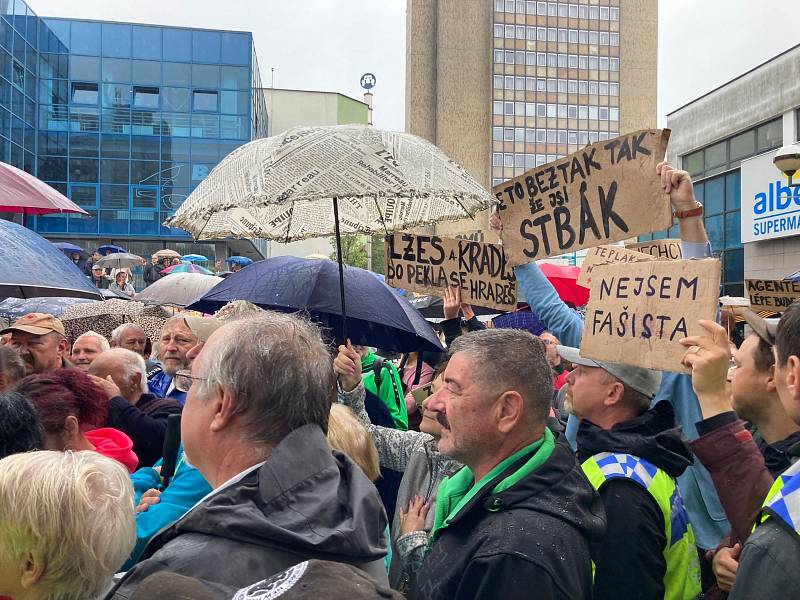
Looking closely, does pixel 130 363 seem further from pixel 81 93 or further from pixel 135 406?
pixel 81 93

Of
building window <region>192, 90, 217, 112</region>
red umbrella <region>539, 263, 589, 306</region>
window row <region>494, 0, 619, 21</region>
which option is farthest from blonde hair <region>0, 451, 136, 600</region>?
window row <region>494, 0, 619, 21</region>

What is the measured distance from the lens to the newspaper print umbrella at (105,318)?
23.5 ft

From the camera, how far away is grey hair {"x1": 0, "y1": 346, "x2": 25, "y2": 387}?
4059mm

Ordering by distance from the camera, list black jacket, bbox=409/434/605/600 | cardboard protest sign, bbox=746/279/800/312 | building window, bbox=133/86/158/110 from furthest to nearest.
Answer: building window, bbox=133/86/158/110 → cardboard protest sign, bbox=746/279/800/312 → black jacket, bbox=409/434/605/600

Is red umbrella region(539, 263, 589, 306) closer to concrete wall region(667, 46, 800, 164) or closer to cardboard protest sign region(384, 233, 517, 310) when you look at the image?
cardboard protest sign region(384, 233, 517, 310)

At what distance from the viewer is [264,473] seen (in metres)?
1.75

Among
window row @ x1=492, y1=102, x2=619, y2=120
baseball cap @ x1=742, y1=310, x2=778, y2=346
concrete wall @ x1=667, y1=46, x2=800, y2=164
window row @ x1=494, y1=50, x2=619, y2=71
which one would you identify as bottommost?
baseball cap @ x1=742, y1=310, x2=778, y2=346

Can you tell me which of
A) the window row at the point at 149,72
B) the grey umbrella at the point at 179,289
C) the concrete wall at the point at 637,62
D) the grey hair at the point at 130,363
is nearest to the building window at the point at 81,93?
the window row at the point at 149,72

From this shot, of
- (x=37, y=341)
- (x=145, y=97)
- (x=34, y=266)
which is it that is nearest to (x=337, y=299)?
(x=34, y=266)

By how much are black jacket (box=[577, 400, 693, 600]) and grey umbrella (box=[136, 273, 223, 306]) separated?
7.34 meters

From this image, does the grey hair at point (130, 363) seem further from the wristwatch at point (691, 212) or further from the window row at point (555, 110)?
the window row at point (555, 110)

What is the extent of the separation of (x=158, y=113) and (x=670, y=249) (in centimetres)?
3538

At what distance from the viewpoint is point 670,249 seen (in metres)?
5.54

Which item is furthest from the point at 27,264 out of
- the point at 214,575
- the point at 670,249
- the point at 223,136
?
the point at 223,136
